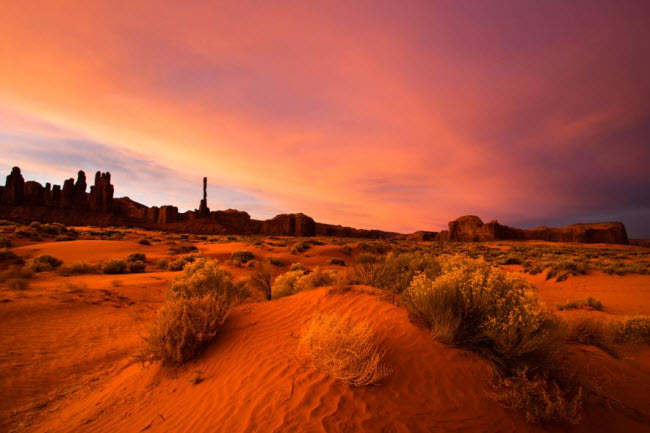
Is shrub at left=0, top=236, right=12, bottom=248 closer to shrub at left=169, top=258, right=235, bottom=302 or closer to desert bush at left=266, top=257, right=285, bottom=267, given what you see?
desert bush at left=266, top=257, right=285, bottom=267

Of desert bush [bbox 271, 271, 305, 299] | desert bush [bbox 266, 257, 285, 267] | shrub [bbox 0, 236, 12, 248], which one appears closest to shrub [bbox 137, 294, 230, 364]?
desert bush [bbox 271, 271, 305, 299]

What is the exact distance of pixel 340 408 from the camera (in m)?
3.27

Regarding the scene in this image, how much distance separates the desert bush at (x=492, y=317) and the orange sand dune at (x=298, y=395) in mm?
318

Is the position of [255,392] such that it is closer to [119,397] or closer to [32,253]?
[119,397]

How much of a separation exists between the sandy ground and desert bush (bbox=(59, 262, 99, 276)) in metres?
7.26

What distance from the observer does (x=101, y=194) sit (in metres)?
79.5

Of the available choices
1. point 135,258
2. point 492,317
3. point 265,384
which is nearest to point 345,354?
point 265,384

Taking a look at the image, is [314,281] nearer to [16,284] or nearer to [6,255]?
[16,284]

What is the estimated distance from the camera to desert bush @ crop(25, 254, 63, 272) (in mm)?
13866

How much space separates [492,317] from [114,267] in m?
19.1

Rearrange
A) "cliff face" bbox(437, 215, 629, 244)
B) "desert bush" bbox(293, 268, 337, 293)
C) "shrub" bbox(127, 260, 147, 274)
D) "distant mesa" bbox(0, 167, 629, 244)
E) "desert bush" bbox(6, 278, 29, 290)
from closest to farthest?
"desert bush" bbox(293, 268, 337, 293), "desert bush" bbox(6, 278, 29, 290), "shrub" bbox(127, 260, 147, 274), "distant mesa" bbox(0, 167, 629, 244), "cliff face" bbox(437, 215, 629, 244)

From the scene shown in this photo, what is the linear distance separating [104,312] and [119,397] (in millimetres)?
6330

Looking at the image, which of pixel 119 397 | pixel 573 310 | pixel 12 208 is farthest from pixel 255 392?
pixel 12 208

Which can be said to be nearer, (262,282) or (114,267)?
(262,282)
